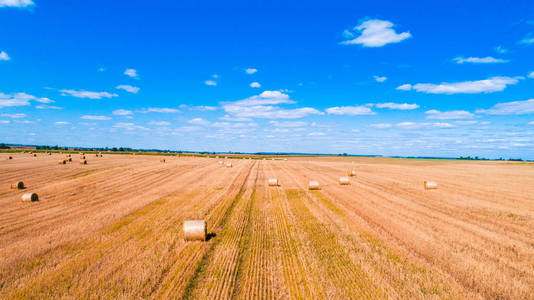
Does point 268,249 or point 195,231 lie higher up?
point 195,231

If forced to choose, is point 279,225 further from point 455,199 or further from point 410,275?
point 455,199

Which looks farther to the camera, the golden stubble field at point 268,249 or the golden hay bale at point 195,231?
the golden hay bale at point 195,231

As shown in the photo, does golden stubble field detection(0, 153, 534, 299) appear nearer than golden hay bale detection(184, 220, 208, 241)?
Yes

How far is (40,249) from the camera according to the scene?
26.9ft

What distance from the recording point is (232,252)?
8.16m

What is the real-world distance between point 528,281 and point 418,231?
148 inches

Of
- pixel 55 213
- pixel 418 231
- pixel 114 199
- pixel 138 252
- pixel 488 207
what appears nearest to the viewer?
pixel 138 252

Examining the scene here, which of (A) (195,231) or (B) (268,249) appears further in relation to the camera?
(A) (195,231)

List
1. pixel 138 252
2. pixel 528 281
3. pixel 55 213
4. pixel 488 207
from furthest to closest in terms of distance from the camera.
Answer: pixel 488 207 → pixel 55 213 → pixel 138 252 → pixel 528 281

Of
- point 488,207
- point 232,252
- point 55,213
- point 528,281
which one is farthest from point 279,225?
point 488,207

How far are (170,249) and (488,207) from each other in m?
16.6

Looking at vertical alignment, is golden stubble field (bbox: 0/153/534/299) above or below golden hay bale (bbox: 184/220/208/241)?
below

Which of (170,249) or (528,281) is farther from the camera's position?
(170,249)

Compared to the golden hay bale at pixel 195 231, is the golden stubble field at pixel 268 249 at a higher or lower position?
lower
